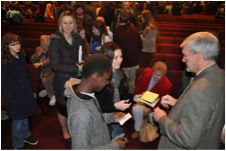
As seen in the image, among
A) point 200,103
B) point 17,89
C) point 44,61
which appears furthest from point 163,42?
point 200,103

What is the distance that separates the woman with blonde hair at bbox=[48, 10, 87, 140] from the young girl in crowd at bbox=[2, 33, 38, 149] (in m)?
0.35

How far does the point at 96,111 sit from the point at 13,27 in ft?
27.0

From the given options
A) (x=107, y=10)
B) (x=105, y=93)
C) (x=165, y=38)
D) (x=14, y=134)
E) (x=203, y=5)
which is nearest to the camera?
(x=105, y=93)

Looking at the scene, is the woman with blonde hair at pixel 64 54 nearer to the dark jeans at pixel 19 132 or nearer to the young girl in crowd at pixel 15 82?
the young girl in crowd at pixel 15 82

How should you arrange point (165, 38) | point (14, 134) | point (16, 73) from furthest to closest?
point (165, 38)
point (14, 134)
point (16, 73)

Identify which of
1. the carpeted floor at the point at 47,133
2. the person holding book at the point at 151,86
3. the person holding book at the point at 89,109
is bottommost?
the carpeted floor at the point at 47,133

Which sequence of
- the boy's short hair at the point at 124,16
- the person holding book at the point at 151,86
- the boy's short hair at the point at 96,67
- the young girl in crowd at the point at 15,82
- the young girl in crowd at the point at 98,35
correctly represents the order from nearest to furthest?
the boy's short hair at the point at 96,67 → the young girl in crowd at the point at 15,82 → the person holding book at the point at 151,86 → the boy's short hair at the point at 124,16 → the young girl in crowd at the point at 98,35

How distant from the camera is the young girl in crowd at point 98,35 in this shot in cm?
436

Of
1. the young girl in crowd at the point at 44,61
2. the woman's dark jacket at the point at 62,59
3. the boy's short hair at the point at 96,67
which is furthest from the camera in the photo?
the young girl in crowd at the point at 44,61

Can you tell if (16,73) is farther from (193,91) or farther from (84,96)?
(193,91)

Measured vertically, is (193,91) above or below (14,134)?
above

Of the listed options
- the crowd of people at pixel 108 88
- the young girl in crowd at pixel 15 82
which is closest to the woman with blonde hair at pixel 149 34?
the crowd of people at pixel 108 88

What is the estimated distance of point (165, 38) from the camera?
29.5 feet

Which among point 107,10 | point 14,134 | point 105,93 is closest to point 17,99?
point 14,134
